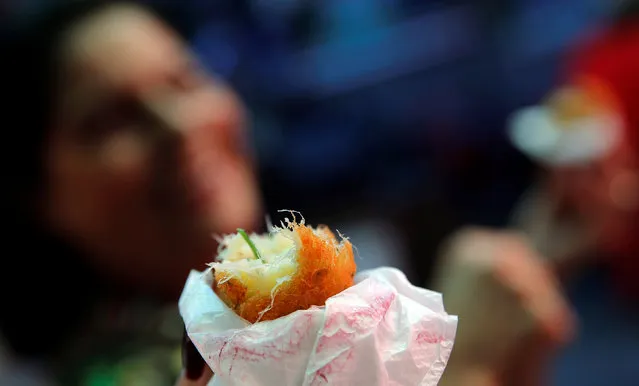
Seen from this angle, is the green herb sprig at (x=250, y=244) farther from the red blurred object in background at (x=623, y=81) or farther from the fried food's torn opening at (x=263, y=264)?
the red blurred object in background at (x=623, y=81)

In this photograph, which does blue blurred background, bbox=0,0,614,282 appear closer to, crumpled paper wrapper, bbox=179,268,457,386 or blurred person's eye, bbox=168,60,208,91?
blurred person's eye, bbox=168,60,208,91

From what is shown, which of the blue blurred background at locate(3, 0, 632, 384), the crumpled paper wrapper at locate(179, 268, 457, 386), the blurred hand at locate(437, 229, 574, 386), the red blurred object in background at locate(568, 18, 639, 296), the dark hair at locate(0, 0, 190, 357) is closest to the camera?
the crumpled paper wrapper at locate(179, 268, 457, 386)

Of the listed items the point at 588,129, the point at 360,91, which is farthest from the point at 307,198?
the point at 588,129

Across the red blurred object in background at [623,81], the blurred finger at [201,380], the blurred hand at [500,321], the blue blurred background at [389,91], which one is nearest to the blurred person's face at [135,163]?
the blurred hand at [500,321]

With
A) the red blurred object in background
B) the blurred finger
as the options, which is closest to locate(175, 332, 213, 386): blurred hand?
the blurred finger

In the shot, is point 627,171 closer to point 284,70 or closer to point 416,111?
point 416,111

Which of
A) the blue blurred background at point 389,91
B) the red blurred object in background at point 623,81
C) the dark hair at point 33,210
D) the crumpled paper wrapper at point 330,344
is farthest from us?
the blue blurred background at point 389,91
